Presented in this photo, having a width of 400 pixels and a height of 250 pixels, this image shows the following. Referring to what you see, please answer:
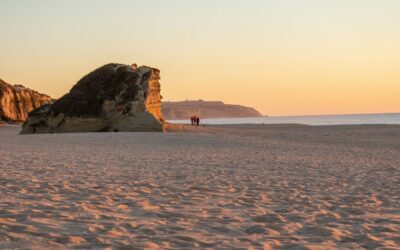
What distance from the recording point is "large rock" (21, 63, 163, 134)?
1586 inches

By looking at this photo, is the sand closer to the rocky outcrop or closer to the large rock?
the large rock

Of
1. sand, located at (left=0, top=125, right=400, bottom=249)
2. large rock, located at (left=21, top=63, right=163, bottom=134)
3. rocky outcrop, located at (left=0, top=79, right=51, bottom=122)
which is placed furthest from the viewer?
rocky outcrop, located at (left=0, top=79, right=51, bottom=122)

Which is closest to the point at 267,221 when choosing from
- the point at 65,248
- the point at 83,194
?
the point at 65,248

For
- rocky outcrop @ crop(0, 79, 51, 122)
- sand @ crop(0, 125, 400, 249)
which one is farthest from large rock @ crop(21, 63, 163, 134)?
rocky outcrop @ crop(0, 79, 51, 122)

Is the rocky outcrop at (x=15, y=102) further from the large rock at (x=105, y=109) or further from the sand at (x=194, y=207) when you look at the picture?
the sand at (x=194, y=207)

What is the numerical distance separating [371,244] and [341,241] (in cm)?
37

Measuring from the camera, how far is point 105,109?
4122 cm

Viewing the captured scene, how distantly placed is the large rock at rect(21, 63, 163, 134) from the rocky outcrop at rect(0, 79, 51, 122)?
125 ft

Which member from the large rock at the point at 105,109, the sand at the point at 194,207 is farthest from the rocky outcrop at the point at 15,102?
the sand at the point at 194,207

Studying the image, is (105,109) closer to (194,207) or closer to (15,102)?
(194,207)

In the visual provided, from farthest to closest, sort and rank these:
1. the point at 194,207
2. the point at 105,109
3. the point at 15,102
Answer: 1. the point at 15,102
2. the point at 105,109
3. the point at 194,207

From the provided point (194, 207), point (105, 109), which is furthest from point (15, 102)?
point (194, 207)

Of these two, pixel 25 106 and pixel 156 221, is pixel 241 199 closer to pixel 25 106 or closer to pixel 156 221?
pixel 156 221

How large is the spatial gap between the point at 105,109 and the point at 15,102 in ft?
157
